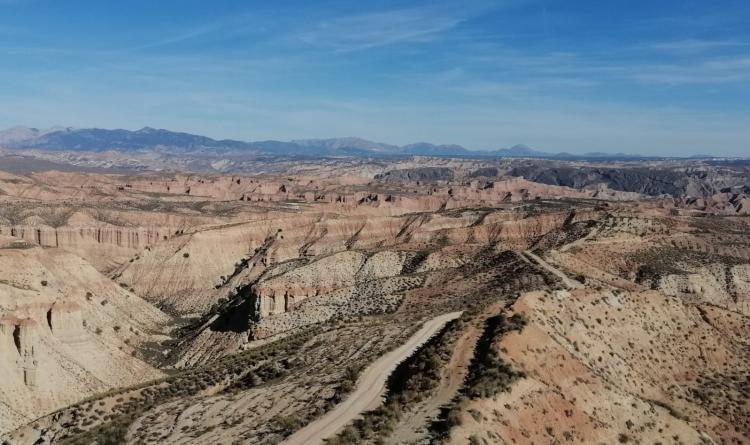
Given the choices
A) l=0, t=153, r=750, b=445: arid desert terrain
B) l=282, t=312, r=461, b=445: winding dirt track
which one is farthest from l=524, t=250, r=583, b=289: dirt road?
l=282, t=312, r=461, b=445: winding dirt track

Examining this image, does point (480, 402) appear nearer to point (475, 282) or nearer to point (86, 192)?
point (475, 282)

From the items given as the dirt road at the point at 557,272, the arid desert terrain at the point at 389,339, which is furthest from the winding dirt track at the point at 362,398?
the dirt road at the point at 557,272

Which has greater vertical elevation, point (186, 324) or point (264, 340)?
point (264, 340)

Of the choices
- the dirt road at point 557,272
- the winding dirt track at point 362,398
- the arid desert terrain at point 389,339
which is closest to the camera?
the winding dirt track at point 362,398

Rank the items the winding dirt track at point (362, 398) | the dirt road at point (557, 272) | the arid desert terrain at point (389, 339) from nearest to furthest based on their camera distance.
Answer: the winding dirt track at point (362, 398)
the arid desert terrain at point (389, 339)
the dirt road at point (557, 272)

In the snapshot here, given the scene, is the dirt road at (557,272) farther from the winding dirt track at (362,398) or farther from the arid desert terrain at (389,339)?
the winding dirt track at (362,398)

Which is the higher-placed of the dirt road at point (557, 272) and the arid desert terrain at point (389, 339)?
the dirt road at point (557, 272)

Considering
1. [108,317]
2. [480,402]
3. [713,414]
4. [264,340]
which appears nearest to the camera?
[480,402]

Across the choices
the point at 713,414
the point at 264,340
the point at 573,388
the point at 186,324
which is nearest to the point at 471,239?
the point at 186,324
